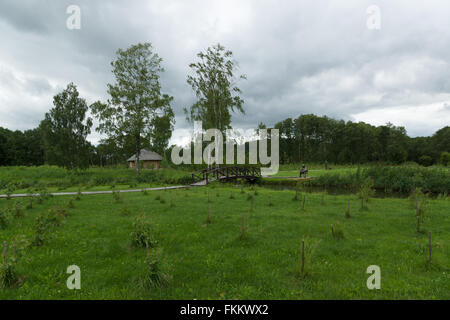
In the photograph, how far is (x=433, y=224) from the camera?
7.82m

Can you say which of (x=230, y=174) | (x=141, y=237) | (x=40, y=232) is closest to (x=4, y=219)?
(x=40, y=232)

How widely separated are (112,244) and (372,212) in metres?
9.83

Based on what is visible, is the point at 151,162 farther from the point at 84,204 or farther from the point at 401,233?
the point at 401,233

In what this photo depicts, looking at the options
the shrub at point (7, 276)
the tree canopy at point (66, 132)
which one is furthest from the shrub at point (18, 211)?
the tree canopy at point (66, 132)

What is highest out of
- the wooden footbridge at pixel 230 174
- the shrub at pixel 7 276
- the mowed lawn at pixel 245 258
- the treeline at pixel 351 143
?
the treeline at pixel 351 143

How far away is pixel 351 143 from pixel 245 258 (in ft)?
202

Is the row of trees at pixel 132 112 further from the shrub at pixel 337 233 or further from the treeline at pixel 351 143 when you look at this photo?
the treeline at pixel 351 143

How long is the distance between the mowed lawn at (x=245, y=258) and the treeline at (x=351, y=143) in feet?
176

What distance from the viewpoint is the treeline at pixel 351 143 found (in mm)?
52688

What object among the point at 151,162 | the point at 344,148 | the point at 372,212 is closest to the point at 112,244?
the point at 372,212

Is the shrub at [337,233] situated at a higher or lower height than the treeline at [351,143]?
lower

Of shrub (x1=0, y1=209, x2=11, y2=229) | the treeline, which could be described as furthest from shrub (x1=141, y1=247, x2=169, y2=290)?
the treeline

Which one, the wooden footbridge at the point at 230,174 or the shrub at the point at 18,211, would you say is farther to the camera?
the wooden footbridge at the point at 230,174
